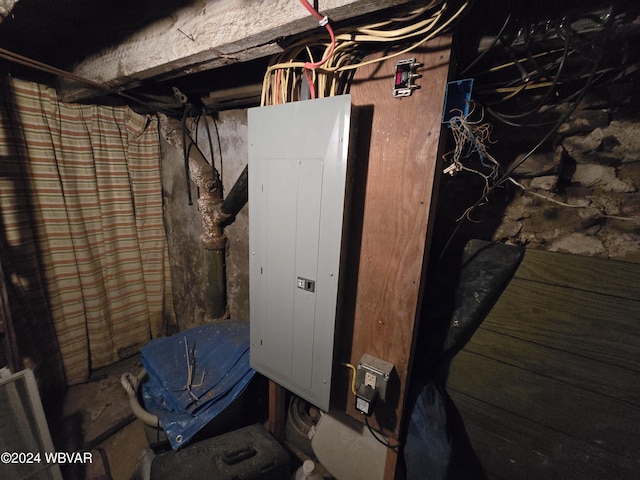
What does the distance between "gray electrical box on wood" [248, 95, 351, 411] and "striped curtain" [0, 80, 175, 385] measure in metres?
1.57

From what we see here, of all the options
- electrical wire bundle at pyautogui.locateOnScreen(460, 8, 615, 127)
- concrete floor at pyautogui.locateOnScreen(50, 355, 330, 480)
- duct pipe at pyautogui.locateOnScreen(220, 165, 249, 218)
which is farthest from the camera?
duct pipe at pyautogui.locateOnScreen(220, 165, 249, 218)

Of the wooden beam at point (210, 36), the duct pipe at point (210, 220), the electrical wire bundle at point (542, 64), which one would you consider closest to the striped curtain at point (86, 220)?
the duct pipe at point (210, 220)

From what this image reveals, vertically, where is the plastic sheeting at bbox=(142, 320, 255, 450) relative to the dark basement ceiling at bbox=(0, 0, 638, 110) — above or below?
below

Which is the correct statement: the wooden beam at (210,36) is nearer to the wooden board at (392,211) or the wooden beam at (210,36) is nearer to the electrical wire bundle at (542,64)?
the wooden board at (392,211)

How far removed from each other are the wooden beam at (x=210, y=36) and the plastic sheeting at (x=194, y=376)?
4.59ft

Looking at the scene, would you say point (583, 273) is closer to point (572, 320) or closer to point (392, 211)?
point (572, 320)

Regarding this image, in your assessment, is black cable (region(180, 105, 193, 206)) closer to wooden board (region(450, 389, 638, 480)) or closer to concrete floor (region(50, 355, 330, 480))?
concrete floor (region(50, 355, 330, 480))

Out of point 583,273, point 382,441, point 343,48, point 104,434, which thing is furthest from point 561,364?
point 104,434

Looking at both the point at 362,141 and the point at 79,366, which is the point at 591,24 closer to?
the point at 362,141

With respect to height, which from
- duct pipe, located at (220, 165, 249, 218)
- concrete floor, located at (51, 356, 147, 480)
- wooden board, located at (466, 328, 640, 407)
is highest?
duct pipe, located at (220, 165, 249, 218)

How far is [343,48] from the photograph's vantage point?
84 cm

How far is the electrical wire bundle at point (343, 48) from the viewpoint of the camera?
2.23ft

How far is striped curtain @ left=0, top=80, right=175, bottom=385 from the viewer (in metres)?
1.56

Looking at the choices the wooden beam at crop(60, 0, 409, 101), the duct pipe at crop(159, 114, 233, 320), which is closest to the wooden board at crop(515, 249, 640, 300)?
the wooden beam at crop(60, 0, 409, 101)
